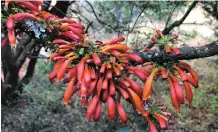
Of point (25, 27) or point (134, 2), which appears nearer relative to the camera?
point (25, 27)

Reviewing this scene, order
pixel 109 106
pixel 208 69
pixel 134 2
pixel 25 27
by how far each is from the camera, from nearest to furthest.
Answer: pixel 109 106 → pixel 25 27 → pixel 134 2 → pixel 208 69

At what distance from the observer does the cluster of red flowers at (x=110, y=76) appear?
1766 mm

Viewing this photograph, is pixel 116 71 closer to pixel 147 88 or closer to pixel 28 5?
pixel 147 88

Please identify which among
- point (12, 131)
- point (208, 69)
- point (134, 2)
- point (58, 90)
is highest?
point (134, 2)

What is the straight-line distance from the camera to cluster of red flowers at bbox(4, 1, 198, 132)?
1766 millimetres

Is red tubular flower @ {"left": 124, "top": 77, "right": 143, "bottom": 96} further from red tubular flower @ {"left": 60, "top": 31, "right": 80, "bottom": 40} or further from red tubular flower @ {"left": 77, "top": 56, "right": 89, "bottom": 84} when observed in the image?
red tubular flower @ {"left": 60, "top": 31, "right": 80, "bottom": 40}

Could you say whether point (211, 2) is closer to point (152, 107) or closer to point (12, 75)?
point (12, 75)

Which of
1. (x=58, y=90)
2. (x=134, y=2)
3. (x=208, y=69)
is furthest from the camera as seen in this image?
(x=208, y=69)

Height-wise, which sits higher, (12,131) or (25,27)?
(25,27)

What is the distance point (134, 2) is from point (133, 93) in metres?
5.55

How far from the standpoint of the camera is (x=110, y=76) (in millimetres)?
1733

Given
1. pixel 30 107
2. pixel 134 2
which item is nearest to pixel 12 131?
pixel 30 107

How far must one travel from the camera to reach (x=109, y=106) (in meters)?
1.76

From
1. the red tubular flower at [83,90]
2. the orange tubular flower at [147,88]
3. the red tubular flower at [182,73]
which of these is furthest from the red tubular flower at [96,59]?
the red tubular flower at [182,73]
